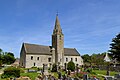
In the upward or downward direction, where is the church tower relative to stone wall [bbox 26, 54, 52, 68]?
upward

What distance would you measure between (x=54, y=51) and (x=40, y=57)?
614 cm

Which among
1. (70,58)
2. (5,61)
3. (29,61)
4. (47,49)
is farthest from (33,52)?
(5,61)

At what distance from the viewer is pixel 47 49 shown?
65.3 m

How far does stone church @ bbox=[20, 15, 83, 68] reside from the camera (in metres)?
58.4

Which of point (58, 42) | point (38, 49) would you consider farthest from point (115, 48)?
point (38, 49)

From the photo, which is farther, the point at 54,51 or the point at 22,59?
the point at 54,51

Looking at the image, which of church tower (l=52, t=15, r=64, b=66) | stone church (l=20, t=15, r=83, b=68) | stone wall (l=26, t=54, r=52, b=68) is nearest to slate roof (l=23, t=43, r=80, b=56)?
stone church (l=20, t=15, r=83, b=68)

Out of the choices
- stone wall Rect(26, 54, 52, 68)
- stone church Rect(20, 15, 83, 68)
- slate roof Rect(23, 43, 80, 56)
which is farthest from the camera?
slate roof Rect(23, 43, 80, 56)

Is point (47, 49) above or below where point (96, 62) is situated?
above

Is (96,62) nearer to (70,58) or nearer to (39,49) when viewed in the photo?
(70,58)

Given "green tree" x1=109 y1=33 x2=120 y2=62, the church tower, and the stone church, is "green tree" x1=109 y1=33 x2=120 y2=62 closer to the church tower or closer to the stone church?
the stone church

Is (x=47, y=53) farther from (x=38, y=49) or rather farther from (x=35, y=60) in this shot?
(x=35, y=60)

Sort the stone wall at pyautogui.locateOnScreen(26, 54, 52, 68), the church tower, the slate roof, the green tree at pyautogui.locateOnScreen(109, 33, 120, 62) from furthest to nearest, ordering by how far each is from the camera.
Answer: the church tower, the slate roof, the stone wall at pyautogui.locateOnScreen(26, 54, 52, 68), the green tree at pyautogui.locateOnScreen(109, 33, 120, 62)

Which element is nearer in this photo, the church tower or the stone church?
the stone church
